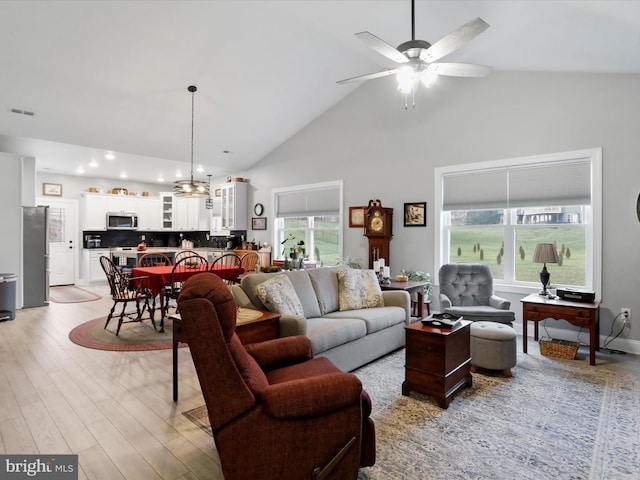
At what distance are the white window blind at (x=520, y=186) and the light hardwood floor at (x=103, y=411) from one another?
413 cm

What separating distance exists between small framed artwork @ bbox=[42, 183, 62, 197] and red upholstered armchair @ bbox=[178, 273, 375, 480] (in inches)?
348

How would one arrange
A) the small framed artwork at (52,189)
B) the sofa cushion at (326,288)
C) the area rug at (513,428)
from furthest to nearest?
the small framed artwork at (52,189), the sofa cushion at (326,288), the area rug at (513,428)

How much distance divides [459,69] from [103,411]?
381 centimetres

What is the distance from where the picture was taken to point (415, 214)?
216 inches

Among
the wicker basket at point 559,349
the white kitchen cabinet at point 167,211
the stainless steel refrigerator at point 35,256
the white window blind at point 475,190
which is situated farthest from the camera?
the white kitchen cabinet at point 167,211

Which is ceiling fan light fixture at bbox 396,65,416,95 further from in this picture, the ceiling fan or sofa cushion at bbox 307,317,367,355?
sofa cushion at bbox 307,317,367,355

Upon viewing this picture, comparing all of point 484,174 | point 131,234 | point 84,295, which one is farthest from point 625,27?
point 131,234

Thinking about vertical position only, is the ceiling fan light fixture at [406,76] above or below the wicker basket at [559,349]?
above

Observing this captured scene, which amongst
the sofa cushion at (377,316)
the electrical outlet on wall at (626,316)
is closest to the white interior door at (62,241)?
the sofa cushion at (377,316)

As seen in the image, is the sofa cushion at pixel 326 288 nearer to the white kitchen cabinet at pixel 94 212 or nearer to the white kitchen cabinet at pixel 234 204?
the white kitchen cabinet at pixel 234 204

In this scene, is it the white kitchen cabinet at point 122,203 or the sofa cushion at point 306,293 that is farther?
the white kitchen cabinet at point 122,203

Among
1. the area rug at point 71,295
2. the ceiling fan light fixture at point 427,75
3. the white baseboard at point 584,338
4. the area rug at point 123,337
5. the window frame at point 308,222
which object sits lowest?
the area rug at point 123,337

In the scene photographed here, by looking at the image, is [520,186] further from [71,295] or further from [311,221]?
[71,295]

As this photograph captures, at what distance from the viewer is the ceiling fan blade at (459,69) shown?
2915 millimetres
